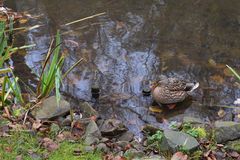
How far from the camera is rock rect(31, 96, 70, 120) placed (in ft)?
15.4

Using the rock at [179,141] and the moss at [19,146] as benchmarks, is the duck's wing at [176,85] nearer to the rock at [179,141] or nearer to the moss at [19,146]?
the rock at [179,141]

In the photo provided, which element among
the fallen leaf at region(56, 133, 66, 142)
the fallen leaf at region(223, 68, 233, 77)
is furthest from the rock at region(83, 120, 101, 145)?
the fallen leaf at region(223, 68, 233, 77)

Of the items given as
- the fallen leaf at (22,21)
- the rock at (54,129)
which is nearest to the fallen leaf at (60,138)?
the rock at (54,129)

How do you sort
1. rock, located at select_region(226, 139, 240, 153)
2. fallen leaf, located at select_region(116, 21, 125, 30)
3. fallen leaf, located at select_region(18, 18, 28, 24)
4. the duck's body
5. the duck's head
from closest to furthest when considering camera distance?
rock, located at select_region(226, 139, 240, 153)
the duck's body
the duck's head
fallen leaf, located at select_region(116, 21, 125, 30)
fallen leaf, located at select_region(18, 18, 28, 24)

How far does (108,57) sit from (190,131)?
2.23 meters

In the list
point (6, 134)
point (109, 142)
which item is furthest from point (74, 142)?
point (6, 134)

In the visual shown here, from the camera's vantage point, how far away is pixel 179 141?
4.16 meters

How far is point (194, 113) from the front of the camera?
5277 millimetres

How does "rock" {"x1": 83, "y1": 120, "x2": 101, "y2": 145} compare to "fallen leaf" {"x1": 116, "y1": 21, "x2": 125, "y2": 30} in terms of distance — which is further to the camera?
"fallen leaf" {"x1": 116, "y1": 21, "x2": 125, "y2": 30}

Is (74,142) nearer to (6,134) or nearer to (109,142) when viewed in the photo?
(109,142)

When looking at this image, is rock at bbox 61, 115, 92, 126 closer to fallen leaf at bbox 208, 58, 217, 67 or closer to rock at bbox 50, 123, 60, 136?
rock at bbox 50, 123, 60, 136

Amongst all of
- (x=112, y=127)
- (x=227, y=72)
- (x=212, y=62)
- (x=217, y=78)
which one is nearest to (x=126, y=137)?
(x=112, y=127)

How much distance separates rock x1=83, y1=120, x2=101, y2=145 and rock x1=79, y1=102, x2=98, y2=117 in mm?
405

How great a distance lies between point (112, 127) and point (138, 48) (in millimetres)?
2116
